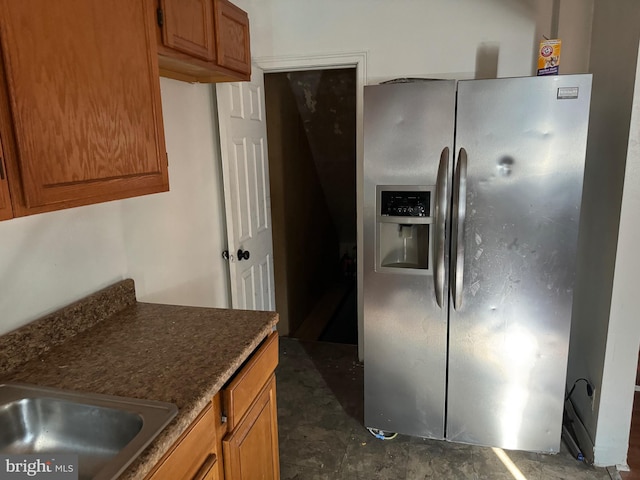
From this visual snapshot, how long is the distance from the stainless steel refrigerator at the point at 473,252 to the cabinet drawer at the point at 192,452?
118cm

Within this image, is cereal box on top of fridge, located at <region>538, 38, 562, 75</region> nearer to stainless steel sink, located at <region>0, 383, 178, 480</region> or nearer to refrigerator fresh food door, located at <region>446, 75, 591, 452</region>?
refrigerator fresh food door, located at <region>446, 75, 591, 452</region>

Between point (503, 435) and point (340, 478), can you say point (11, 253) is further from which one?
point (503, 435)

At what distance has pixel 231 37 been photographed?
2064 mm

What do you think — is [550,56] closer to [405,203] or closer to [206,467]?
[405,203]

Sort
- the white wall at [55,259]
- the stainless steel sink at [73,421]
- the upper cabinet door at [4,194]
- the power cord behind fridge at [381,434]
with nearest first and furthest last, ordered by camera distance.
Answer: the upper cabinet door at [4,194]
the stainless steel sink at [73,421]
the white wall at [55,259]
the power cord behind fridge at [381,434]

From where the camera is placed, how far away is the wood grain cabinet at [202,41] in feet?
5.17

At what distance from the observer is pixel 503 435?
7.24ft

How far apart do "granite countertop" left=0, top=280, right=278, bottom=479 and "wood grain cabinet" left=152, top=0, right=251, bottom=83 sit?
95cm

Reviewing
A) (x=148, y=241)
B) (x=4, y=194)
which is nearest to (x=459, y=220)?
(x=148, y=241)

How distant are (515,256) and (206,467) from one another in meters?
1.56

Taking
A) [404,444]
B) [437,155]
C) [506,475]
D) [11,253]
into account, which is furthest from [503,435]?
[11,253]

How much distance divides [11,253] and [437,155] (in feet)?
5.51

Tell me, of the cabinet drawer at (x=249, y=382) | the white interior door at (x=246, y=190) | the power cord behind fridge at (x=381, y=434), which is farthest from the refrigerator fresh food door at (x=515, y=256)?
the white interior door at (x=246, y=190)

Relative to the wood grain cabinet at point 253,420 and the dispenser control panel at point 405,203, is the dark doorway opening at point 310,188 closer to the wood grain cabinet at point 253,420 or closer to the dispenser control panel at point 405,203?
the dispenser control panel at point 405,203
